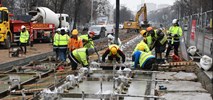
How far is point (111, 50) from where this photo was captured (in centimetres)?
1373

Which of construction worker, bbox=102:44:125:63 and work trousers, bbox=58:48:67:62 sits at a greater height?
construction worker, bbox=102:44:125:63

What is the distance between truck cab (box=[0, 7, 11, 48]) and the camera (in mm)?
28172

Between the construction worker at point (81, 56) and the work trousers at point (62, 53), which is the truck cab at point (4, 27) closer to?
the work trousers at point (62, 53)

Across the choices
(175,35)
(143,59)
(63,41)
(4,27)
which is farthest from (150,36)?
(4,27)

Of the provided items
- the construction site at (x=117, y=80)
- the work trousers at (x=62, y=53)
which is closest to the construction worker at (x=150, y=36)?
the construction site at (x=117, y=80)

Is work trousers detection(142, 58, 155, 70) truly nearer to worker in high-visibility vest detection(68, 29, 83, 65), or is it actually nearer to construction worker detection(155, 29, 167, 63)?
construction worker detection(155, 29, 167, 63)

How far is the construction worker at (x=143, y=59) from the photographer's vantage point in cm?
1341

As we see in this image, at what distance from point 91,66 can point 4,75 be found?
3.51m

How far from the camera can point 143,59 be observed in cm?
1359

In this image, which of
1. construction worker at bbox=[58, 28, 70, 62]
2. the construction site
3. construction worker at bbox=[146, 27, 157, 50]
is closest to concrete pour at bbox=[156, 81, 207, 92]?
the construction site

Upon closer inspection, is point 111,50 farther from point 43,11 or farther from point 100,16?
point 100,16

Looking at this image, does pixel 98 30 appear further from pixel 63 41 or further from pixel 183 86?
pixel 183 86

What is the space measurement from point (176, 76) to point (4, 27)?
1872 centimetres

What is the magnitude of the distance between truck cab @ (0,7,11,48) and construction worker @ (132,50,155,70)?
16625 mm
